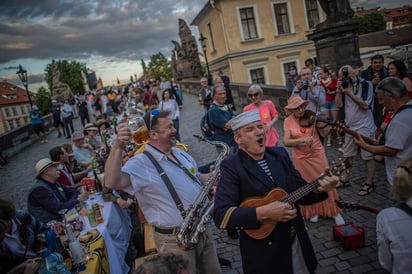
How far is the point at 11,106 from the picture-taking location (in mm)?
62812

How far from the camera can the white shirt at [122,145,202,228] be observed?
256 centimetres

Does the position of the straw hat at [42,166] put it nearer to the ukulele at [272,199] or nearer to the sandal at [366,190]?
the ukulele at [272,199]

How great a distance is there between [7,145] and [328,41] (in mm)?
16182

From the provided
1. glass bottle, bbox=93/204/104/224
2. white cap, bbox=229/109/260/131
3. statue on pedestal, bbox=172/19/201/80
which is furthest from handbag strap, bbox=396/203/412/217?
statue on pedestal, bbox=172/19/201/80

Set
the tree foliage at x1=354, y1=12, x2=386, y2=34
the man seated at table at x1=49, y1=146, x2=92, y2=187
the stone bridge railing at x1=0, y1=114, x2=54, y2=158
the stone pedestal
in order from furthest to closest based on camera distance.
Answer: the tree foliage at x1=354, y1=12, x2=386, y2=34 → the stone bridge railing at x1=0, y1=114, x2=54, y2=158 → the stone pedestal → the man seated at table at x1=49, y1=146, x2=92, y2=187

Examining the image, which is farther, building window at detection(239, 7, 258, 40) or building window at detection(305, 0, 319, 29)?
building window at detection(305, 0, 319, 29)

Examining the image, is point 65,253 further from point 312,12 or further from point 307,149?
point 312,12

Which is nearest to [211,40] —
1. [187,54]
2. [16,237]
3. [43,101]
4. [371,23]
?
[187,54]

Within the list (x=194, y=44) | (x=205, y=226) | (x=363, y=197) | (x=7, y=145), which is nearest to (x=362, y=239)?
(x=363, y=197)

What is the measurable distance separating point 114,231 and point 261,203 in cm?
283

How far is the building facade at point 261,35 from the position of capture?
2405 cm

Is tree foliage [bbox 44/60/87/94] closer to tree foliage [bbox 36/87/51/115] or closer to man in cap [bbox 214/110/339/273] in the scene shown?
tree foliage [bbox 36/87/51/115]

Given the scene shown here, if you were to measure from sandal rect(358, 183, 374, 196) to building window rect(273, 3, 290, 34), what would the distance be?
77.1 feet

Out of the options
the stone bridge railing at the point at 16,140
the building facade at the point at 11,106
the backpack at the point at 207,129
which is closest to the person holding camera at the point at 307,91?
the backpack at the point at 207,129
